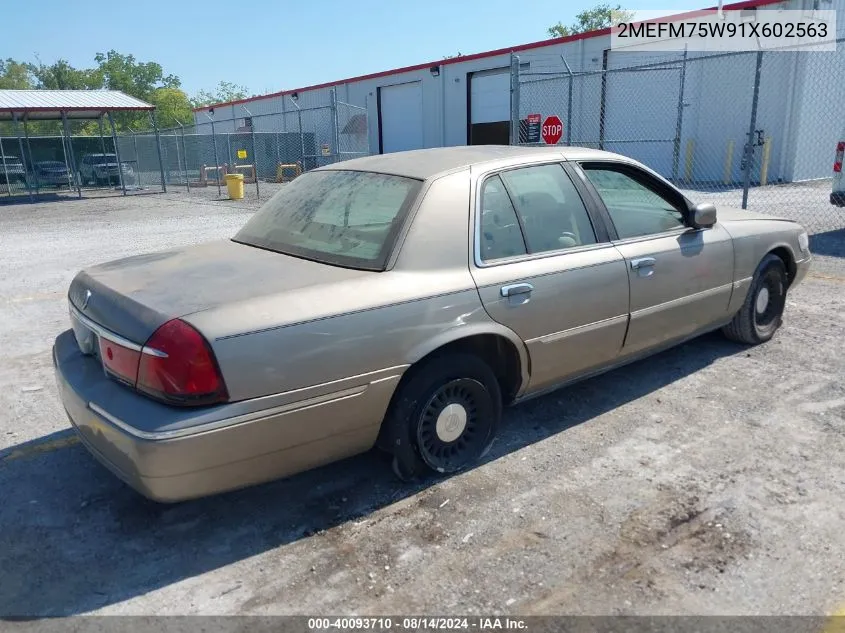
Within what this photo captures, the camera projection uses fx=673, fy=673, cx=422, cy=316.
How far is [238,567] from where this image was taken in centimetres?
276

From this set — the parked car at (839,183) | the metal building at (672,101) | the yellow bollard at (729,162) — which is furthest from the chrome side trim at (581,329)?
the yellow bollard at (729,162)

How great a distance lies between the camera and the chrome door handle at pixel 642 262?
3895 millimetres

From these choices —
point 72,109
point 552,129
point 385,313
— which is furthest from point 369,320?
point 72,109

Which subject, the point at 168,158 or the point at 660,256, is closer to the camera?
the point at 660,256

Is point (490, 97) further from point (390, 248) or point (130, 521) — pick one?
point (130, 521)

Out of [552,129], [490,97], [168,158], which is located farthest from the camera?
[168,158]

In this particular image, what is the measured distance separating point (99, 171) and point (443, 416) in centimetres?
2947

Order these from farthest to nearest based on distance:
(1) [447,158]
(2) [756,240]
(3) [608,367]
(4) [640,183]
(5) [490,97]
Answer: (5) [490,97] → (2) [756,240] → (4) [640,183] → (3) [608,367] → (1) [447,158]

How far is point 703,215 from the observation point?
421 cm

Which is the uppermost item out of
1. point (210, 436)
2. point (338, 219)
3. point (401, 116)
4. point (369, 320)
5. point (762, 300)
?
point (401, 116)

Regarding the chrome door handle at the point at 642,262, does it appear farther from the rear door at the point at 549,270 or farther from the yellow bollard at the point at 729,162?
the yellow bollard at the point at 729,162

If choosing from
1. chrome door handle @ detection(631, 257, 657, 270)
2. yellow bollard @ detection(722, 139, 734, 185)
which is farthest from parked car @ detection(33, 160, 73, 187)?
chrome door handle @ detection(631, 257, 657, 270)

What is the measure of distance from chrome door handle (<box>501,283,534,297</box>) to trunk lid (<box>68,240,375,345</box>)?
0.70m

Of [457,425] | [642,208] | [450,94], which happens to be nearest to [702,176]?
[450,94]
